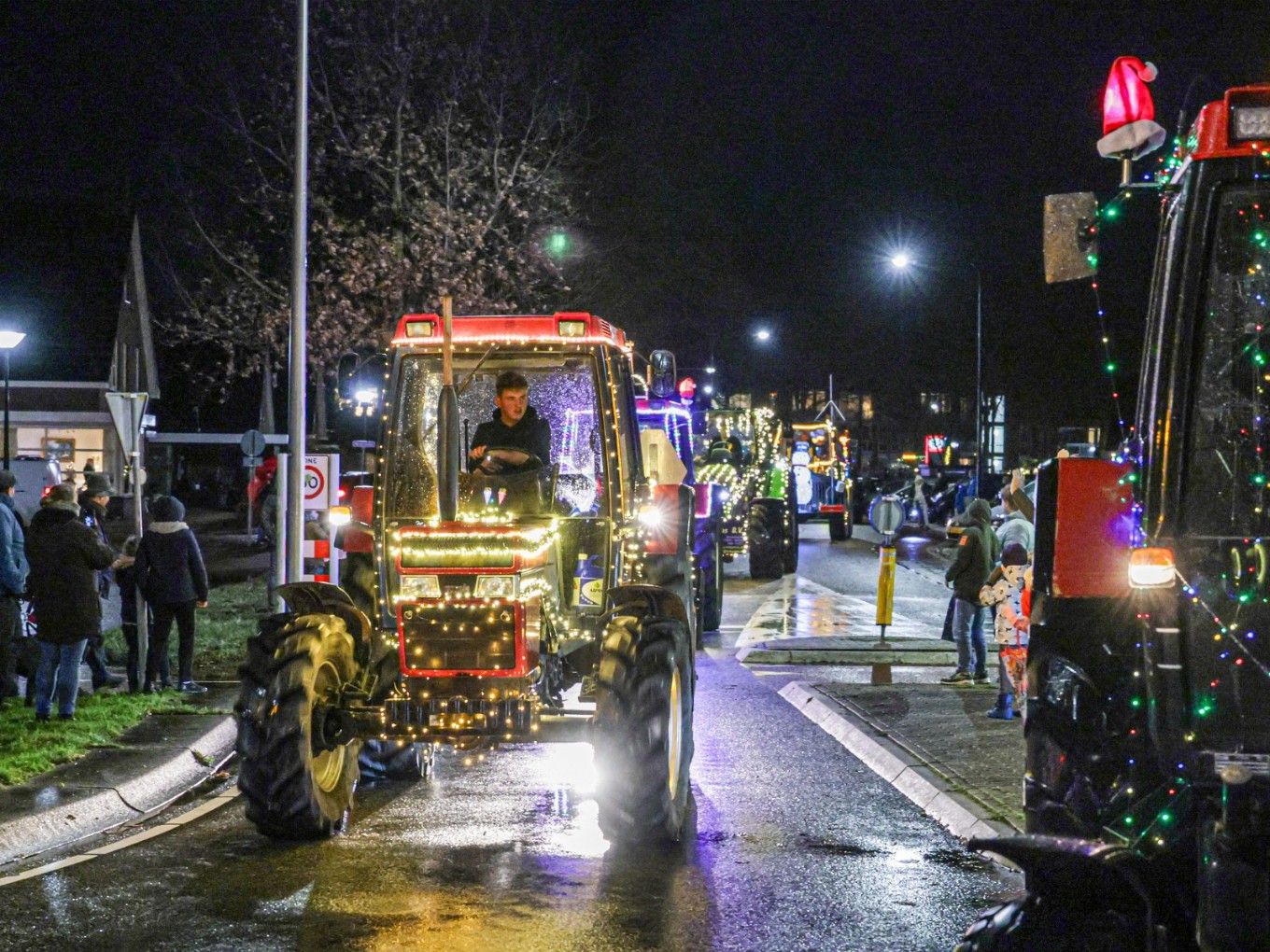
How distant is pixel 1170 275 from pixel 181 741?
8484 mm

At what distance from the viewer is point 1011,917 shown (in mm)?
3959

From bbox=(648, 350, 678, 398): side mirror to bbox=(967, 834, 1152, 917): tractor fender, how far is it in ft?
21.7

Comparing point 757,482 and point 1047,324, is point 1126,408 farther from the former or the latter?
point 757,482

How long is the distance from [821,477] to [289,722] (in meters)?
31.8

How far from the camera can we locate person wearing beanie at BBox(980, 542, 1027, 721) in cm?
1164

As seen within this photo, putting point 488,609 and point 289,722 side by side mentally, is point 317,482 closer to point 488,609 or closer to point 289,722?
point 289,722

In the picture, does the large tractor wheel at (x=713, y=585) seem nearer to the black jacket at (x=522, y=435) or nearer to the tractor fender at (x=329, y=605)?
the black jacket at (x=522, y=435)

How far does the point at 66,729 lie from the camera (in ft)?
36.9

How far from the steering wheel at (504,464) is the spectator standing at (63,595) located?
15.1 feet

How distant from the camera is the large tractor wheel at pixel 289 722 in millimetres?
7754

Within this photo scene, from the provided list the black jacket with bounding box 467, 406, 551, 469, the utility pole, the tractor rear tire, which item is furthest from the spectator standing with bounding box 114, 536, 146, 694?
the tractor rear tire

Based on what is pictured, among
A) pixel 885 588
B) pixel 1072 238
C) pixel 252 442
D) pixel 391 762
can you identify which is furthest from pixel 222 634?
pixel 252 442

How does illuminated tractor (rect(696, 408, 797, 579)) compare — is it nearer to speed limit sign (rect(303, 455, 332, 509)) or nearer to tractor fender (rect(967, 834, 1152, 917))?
speed limit sign (rect(303, 455, 332, 509))

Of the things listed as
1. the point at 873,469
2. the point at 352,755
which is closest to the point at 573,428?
the point at 352,755
